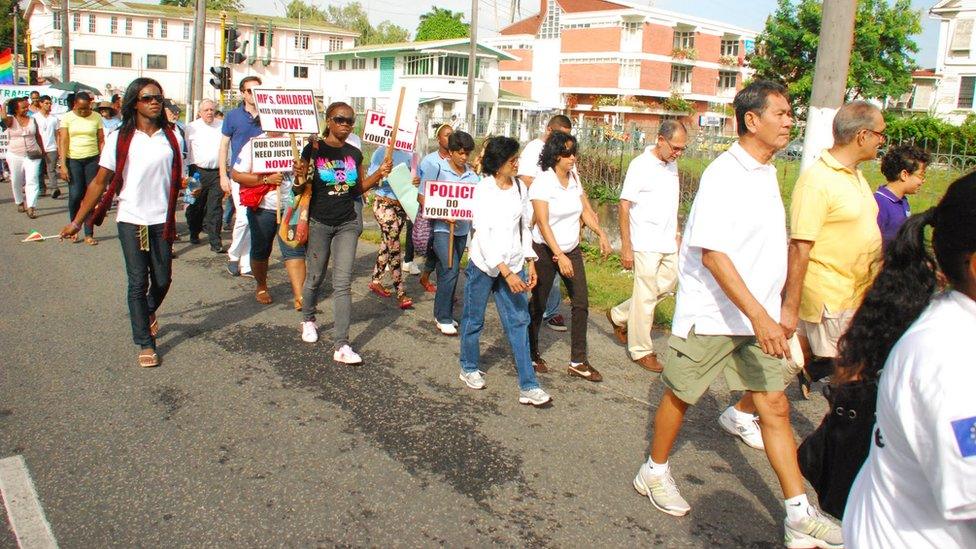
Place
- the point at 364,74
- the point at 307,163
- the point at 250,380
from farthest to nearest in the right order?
the point at 364,74, the point at 307,163, the point at 250,380

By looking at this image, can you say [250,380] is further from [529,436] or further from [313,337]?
[529,436]

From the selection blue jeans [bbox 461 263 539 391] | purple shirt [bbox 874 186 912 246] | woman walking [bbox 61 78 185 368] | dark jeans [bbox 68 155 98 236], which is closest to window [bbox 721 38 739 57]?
dark jeans [bbox 68 155 98 236]

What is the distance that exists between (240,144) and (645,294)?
4.53 meters

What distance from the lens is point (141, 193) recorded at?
580cm

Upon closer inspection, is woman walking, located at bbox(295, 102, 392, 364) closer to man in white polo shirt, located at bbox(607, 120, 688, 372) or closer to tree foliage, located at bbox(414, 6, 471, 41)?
man in white polo shirt, located at bbox(607, 120, 688, 372)

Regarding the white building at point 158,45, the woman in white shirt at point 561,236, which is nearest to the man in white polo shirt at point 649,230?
the woman in white shirt at point 561,236

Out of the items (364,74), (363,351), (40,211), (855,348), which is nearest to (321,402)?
(363,351)

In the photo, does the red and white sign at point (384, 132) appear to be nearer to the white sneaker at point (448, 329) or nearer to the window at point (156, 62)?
the white sneaker at point (448, 329)

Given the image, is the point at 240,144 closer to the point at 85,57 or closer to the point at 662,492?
the point at 662,492

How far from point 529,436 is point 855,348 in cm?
284

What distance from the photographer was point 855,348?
2150 millimetres

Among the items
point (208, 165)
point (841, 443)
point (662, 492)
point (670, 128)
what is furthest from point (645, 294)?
point (208, 165)

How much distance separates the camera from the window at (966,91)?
45.7 m

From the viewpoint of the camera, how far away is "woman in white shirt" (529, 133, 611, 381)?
227 inches
